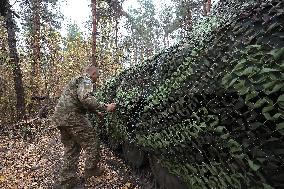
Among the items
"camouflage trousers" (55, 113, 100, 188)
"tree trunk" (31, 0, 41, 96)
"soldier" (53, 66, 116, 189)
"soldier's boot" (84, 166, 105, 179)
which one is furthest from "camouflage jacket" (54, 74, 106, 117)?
"tree trunk" (31, 0, 41, 96)

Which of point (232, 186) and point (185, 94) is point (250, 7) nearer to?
point (185, 94)

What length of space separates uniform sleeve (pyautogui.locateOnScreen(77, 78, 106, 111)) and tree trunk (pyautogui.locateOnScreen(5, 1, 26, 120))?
8.06 meters

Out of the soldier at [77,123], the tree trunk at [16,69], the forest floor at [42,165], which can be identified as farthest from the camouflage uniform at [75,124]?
the tree trunk at [16,69]

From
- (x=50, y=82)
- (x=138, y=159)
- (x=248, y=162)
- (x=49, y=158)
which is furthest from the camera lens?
(x=50, y=82)

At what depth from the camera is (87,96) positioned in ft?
17.5

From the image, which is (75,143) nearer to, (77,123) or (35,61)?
(77,123)

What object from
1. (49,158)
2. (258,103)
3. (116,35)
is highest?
(116,35)

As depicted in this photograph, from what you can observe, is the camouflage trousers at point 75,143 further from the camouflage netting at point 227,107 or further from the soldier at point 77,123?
the camouflage netting at point 227,107

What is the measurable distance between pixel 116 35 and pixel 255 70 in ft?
70.8

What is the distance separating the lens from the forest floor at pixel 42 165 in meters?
5.79

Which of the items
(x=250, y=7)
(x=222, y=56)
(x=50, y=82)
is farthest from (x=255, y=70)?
(x=50, y=82)

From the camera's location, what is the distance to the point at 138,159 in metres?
5.69

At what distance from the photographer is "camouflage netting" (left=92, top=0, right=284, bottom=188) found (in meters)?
2.21

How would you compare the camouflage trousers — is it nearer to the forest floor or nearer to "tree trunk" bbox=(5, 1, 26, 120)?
the forest floor
